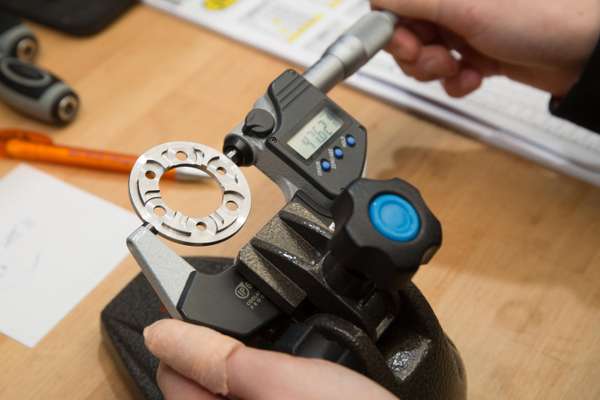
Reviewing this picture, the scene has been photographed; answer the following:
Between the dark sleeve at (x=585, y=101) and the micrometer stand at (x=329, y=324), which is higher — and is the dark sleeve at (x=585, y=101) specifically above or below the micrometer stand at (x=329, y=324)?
below

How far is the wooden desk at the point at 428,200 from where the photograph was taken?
57 cm

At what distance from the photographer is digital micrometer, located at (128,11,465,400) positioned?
0.37m

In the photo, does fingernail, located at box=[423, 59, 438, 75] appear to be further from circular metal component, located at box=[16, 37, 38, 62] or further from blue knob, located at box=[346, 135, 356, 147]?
circular metal component, located at box=[16, 37, 38, 62]

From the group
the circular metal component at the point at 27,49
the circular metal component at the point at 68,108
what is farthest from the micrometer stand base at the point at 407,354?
the circular metal component at the point at 27,49

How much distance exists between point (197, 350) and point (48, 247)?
0.30 meters

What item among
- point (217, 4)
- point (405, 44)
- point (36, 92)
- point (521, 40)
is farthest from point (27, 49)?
point (521, 40)

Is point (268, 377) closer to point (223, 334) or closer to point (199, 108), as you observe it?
point (223, 334)

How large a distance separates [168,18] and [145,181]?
493 millimetres

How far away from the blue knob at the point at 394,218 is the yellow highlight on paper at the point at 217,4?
0.57 m

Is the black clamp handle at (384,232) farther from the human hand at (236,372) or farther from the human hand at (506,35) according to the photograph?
the human hand at (506,35)

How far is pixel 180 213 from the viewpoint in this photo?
0.44 m

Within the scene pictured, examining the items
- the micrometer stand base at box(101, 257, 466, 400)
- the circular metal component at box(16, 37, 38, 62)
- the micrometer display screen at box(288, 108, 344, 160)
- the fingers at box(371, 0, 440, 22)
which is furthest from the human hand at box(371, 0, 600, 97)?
the circular metal component at box(16, 37, 38, 62)

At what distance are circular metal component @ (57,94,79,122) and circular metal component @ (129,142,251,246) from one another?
12.3 inches

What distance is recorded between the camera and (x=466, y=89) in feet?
2.37
